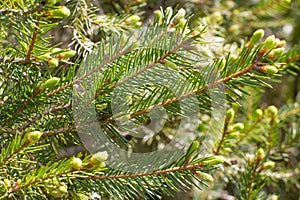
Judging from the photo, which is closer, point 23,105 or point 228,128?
point 23,105

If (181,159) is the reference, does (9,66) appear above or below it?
above

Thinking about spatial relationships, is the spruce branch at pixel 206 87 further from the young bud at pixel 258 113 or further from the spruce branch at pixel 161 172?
the young bud at pixel 258 113

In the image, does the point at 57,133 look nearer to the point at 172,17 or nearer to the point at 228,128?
the point at 172,17

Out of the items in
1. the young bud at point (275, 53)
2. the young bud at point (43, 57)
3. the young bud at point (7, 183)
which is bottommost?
the young bud at point (7, 183)

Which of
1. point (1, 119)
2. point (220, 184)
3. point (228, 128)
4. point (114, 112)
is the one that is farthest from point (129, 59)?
point (220, 184)

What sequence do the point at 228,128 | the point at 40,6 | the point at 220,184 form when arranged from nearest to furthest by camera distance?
the point at 40,6 < the point at 228,128 < the point at 220,184

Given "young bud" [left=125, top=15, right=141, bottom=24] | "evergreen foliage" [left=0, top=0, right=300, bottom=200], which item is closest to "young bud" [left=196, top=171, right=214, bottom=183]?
"evergreen foliage" [left=0, top=0, right=300, bottom=200]

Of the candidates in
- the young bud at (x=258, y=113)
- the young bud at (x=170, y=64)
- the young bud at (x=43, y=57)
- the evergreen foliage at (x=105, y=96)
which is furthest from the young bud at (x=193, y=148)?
the young bud at (x=258, y=113)

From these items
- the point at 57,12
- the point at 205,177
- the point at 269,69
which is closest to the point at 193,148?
the point at 205,177
